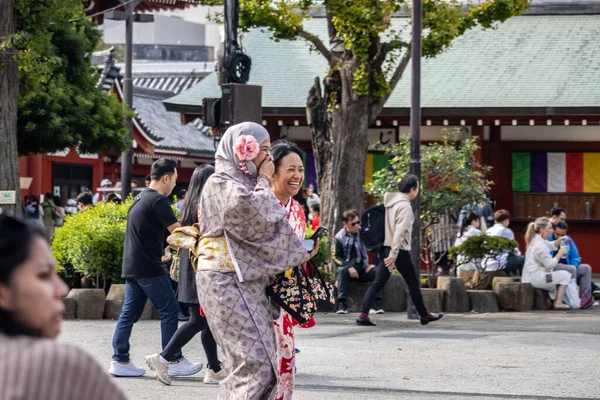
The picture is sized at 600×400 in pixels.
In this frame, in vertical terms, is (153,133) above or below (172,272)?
above

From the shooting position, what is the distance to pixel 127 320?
8742mm

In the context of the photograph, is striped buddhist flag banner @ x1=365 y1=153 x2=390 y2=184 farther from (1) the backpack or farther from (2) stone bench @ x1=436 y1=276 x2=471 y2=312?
(1) the backpack

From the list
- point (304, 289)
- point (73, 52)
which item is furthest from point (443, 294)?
point (73, 52)

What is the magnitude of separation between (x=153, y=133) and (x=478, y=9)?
62.9 feet

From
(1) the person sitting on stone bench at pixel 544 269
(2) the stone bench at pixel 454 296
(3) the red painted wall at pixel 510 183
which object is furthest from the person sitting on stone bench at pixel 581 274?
(3) the red painted wall at pixel 510 183

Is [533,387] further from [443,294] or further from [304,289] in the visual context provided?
[443,294]

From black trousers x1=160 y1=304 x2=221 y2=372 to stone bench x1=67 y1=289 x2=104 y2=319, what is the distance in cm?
481

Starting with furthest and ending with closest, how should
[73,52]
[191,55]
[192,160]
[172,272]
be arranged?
[191,55] → [192,160] → [73,52] → [172,272]

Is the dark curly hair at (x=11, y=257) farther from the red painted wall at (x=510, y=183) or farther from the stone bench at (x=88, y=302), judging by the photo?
the red painted wall at (x=510, y=183)

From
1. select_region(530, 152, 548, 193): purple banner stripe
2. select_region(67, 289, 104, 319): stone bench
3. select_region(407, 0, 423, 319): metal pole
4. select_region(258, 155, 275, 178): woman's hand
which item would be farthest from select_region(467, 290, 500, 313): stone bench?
select_region(258, 155, 275, 178): woman's hand

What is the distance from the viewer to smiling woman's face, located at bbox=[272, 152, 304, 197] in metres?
6.09

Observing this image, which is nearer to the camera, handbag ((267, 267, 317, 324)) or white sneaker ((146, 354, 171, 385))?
handbag ((267, 267, 317, 324))

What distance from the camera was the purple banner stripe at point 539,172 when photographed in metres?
22.2

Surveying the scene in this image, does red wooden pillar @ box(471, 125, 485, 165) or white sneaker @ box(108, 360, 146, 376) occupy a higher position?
red wooden pillar @ box(471, 125, 485, 165)
